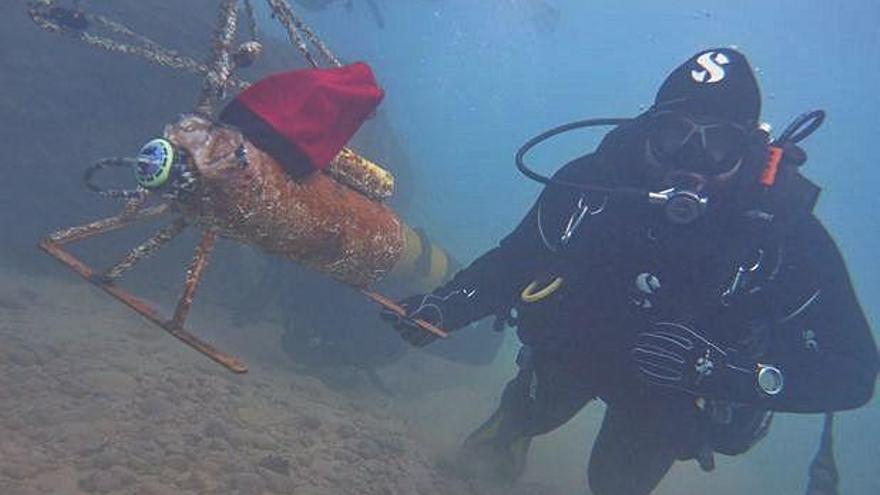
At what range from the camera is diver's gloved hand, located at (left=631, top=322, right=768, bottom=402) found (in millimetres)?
3590

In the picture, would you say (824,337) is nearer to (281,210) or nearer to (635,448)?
(635,448)

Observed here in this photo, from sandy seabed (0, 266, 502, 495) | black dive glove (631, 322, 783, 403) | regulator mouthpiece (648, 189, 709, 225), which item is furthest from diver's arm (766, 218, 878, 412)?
sandy seabed (0, 266, 502, 495)

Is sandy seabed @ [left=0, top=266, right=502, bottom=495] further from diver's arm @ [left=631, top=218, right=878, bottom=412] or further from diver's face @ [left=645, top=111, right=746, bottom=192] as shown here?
diver's face @ [left=645, top=111, right=746, bottom=192]

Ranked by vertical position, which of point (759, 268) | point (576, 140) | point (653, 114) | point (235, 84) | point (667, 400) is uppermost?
point (653, 114)

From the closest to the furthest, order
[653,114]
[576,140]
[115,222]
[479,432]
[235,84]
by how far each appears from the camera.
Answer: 1. [115,222]
2. [235,84]
3. [653,114]
4. [479,432]
5. [576,140]

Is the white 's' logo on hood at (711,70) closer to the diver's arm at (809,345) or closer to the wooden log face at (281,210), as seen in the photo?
the diver's arm at (809,345)

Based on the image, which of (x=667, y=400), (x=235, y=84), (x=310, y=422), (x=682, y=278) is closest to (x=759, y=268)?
(x=682, y=278)

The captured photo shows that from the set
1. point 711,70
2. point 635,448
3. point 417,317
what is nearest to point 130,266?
point 417,317

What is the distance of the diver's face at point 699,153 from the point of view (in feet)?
12.3

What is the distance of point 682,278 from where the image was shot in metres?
3.82

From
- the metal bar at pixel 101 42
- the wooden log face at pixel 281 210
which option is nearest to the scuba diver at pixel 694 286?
the wooden log face at pixel 281 210

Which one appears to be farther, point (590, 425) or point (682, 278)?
point (590, 425)

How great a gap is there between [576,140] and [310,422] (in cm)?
9375

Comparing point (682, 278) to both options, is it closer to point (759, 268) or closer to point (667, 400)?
point (759, 268)
